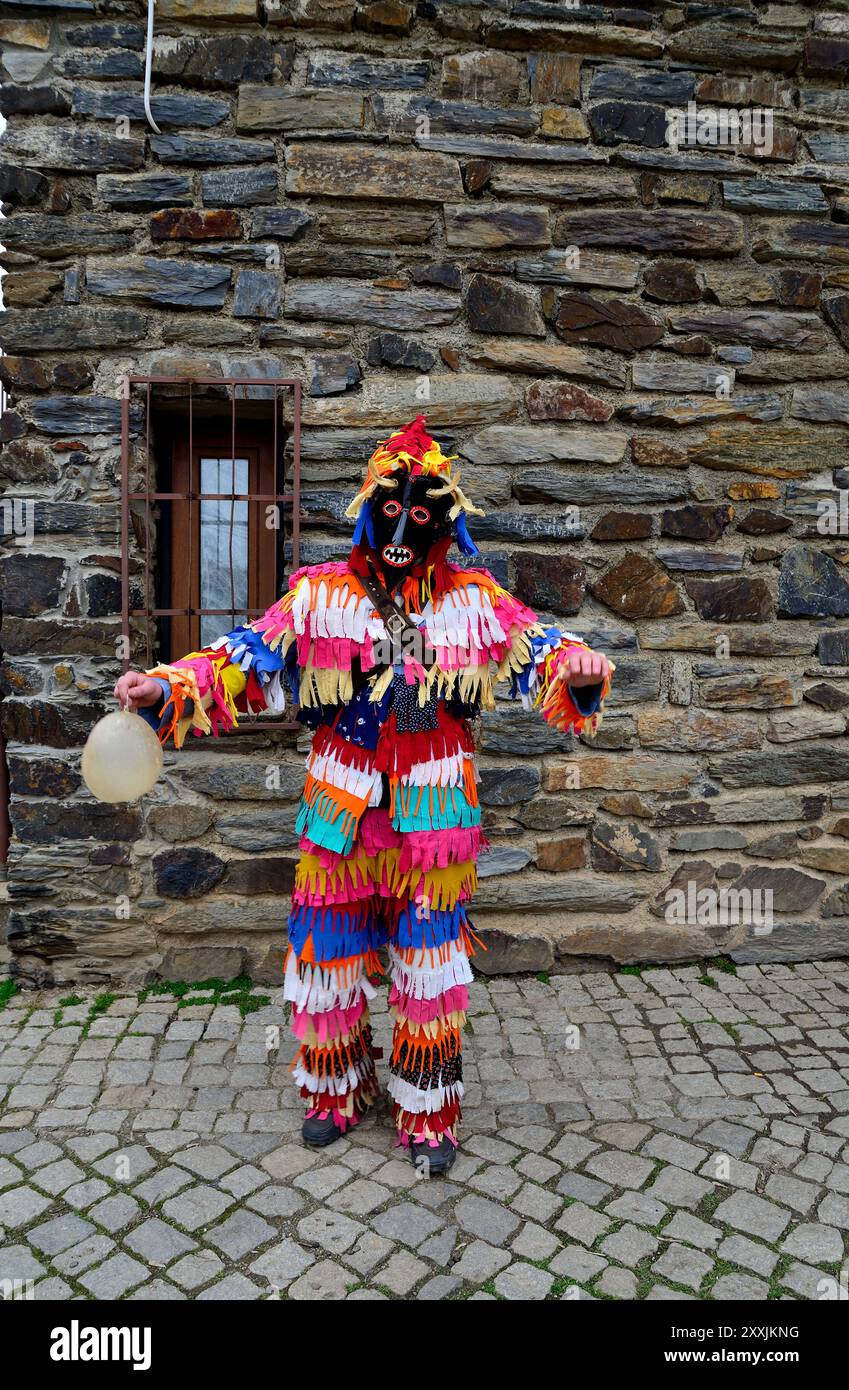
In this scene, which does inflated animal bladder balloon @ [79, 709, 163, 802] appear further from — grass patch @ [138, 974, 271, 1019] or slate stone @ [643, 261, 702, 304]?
slate stone @ [643, 261, 702, 304]

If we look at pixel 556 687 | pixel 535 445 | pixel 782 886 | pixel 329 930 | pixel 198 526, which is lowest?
pixel 782 886

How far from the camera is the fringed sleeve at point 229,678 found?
7.29 ft

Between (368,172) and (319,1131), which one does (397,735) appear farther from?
(368,172)

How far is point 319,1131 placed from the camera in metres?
2.64

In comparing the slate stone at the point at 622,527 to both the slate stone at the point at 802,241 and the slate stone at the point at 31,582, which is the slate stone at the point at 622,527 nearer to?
the slate stone at the point at 802,241

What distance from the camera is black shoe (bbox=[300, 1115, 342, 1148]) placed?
264cm

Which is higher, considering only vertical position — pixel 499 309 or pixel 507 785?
pixel 499 309

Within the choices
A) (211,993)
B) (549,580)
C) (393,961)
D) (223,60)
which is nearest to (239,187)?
(223,60)

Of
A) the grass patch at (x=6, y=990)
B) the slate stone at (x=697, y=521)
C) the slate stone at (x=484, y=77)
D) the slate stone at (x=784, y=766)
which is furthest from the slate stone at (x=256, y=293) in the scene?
the grass patch at (x=6, y=990)

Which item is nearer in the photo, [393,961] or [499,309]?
[393,961]

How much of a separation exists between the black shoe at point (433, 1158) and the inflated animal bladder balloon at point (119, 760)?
1338mm

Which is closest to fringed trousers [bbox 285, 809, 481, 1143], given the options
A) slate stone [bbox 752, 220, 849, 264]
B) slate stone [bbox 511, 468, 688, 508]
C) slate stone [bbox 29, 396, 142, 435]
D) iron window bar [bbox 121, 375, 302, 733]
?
iron window bar [bbox 121, 375, 302, 733]

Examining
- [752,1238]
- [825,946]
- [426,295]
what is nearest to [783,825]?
[825,946]

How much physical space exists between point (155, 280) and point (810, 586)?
2931 millimetres
